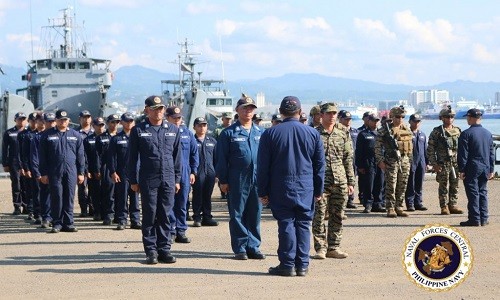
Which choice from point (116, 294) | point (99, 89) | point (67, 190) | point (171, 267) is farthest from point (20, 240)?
point (99, 89)

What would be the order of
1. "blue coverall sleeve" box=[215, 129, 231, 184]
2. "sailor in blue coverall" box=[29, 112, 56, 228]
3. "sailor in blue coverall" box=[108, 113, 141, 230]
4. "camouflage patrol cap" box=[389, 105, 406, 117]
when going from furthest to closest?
"camouflage patrol cap" box=[389, 105, 406, 117], "sailor in blue coverall" box=[29, 112, 56, 228], "sailor in blue coverall" box=[108, 113, 141, 230], "blue coverall sleeve" box=[215, 129, 231, 184]

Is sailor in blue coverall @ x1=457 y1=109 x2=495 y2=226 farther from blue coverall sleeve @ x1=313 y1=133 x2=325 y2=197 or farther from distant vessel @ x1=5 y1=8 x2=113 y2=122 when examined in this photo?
distant vessel @ x1=5 y1=8 x2=113 y2=122

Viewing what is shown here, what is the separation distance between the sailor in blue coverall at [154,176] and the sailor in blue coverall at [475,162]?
4.84 metres

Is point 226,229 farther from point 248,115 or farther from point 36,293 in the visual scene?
point 36,293

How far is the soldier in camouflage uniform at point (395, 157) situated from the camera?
1367 centimetres

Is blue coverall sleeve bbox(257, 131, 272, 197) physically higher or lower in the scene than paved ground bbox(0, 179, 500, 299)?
higher

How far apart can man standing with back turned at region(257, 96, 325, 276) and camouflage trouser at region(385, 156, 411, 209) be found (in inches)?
209

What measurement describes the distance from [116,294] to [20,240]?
4536 mm

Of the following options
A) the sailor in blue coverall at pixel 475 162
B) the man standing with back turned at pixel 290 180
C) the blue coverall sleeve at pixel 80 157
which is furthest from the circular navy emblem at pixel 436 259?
the blue coverall sleeve at pixel 80 157

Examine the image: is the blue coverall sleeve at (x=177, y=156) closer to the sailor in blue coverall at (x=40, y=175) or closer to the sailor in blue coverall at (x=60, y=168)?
the sailor in blue coverall at (x=60, y=168)

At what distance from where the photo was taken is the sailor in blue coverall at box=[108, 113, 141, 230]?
1276 cm

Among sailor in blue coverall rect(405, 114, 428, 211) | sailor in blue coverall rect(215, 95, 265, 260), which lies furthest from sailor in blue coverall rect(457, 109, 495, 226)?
sailor in blue coverall rect(215, 95, 265, 260)

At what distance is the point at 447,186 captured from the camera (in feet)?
46.1

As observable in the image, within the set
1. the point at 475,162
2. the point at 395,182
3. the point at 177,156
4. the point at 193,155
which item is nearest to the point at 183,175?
the point at 193,155
